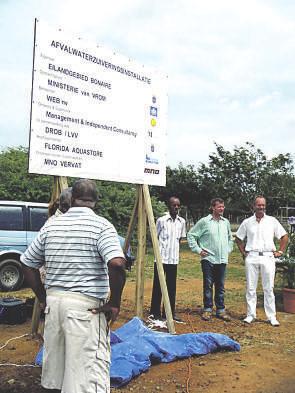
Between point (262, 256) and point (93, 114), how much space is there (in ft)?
11.0

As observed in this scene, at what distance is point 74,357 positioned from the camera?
307 cm

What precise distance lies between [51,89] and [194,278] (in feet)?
26.9

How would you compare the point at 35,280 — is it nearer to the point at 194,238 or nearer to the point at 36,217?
the point at 194,238

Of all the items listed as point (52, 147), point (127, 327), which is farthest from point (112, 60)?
point (127, 327)

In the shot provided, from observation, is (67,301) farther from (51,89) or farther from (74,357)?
(51,89)

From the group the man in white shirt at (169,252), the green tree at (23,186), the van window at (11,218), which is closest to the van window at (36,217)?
the van window at (11,218)

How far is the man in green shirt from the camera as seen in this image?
724 cm

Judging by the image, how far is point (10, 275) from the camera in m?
10.1

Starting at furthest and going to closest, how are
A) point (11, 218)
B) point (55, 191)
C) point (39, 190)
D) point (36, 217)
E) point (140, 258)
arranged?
point (39, 190) → point (36, 217) → point (11, 218) → point (140, 258) → point (55, 191)

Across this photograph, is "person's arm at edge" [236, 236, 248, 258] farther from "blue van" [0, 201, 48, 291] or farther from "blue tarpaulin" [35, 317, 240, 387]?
"blue van" [0, 201, 48, 291]

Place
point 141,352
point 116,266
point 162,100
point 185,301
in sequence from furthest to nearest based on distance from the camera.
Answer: point 185,301 → point 162,100 → point 141,352 → point 116,266

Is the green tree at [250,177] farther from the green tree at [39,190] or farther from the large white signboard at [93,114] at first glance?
the large white signboard at [93,114]

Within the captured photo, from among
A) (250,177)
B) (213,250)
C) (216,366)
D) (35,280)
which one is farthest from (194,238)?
(250,177)

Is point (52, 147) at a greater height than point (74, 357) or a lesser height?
greater
